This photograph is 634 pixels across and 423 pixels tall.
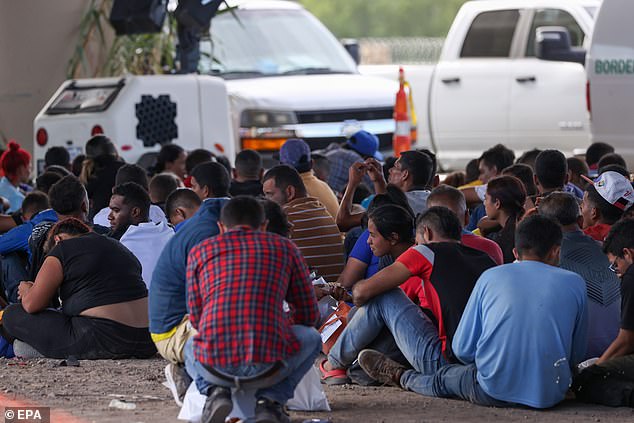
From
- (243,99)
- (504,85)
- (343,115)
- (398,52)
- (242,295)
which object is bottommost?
(398,52)

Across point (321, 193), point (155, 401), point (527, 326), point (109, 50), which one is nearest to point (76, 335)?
point (155, 401)

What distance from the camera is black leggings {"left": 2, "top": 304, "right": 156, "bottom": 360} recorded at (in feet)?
25.8

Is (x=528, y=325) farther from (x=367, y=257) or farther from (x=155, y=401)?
(x=155, y=401)

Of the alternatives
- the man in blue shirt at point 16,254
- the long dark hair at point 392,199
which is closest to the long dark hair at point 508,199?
the long dark hair at point 392,199

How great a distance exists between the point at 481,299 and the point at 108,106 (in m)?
6.85

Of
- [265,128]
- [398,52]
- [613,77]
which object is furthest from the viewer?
[398,52]

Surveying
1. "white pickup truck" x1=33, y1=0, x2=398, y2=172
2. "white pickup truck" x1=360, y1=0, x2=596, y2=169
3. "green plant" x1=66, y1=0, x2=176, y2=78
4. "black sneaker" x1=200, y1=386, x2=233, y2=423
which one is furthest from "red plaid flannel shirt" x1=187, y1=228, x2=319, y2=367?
"white pickup truck" x1=360, y1=0, x2=596, y2=169

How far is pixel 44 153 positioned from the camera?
13023mm

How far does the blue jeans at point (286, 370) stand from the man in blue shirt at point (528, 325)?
854 millimetres

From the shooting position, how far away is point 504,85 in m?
15.6

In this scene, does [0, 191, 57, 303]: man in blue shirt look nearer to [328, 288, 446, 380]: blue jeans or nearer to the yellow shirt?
the yellow shirt

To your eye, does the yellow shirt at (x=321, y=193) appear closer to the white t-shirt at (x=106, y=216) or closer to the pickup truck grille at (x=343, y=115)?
the white t-shirt at (x=106, y=216)

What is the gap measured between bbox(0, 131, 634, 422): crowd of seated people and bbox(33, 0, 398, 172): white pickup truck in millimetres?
3584

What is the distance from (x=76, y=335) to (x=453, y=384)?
231cm
